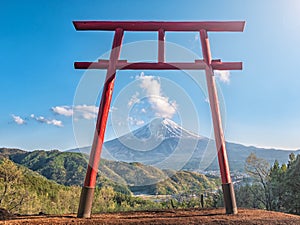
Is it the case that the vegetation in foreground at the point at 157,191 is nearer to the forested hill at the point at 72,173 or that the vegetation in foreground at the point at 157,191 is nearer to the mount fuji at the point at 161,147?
the forested hill at the point at 72,173

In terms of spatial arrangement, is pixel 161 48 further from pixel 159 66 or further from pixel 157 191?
pixel 157 191

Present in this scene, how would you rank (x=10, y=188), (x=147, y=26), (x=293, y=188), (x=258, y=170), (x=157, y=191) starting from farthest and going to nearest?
(x=157, y=191), (x=10, y=188), (x=258, y=170), (x=293, y=188), (x=147, y=26)

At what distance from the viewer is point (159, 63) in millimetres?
5090

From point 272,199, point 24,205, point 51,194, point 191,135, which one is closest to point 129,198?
point 24,205

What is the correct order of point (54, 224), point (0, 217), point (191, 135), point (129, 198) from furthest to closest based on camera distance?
point (129, 198)
point (191, 135)
point (0, 217)
point (54, 224)

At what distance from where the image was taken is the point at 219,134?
4734mm

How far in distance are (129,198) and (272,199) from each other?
35.7 feet

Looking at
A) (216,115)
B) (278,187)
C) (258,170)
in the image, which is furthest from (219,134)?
(258,170)

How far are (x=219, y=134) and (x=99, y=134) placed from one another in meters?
1.90

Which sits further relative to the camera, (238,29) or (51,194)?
(51,194)

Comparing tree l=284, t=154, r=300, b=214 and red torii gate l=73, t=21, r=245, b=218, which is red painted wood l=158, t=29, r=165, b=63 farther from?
tree l=284, t=154, r=300, b=214

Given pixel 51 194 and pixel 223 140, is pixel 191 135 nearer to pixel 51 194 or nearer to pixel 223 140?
pixel 223 140

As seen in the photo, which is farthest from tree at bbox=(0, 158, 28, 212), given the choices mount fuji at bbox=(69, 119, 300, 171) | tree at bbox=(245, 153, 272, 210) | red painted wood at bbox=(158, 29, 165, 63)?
red painted wood at bbox=(158, 29, 165, 63)

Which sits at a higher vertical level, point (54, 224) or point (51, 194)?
A: point (51, 194)
